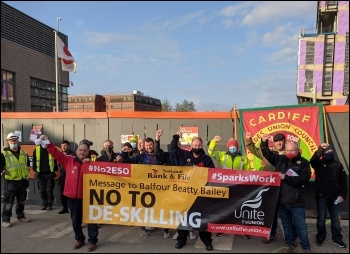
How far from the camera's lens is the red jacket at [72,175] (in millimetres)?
5391

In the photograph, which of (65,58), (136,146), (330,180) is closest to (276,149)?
(330,180)

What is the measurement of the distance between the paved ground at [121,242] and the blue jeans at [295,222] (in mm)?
221

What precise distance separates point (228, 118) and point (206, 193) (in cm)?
306

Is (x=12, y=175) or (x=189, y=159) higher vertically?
(x=189, y=159)

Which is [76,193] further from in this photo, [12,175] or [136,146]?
[136,146]

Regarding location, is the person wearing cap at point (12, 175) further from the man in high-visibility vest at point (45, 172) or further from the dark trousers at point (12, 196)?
the man in high-visibility vest at point (45, 172)

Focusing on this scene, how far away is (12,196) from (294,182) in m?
5.48

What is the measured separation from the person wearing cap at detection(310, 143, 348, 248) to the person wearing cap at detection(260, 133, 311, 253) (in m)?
0.54

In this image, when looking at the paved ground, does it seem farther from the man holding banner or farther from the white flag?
the white flag

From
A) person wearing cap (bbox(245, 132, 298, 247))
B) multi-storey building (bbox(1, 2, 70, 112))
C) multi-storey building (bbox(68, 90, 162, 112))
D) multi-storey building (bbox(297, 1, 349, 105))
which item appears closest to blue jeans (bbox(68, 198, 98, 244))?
person wearing cap (bbox(245, 132, 298, 247))

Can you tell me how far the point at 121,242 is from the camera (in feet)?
18.7

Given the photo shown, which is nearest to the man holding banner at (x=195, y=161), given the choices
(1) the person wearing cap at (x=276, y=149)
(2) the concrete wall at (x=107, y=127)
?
(1) the person wearing cap at (x=276, y=149)

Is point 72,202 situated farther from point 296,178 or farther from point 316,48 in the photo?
point 316,48

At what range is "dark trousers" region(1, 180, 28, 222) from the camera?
6.73 m
